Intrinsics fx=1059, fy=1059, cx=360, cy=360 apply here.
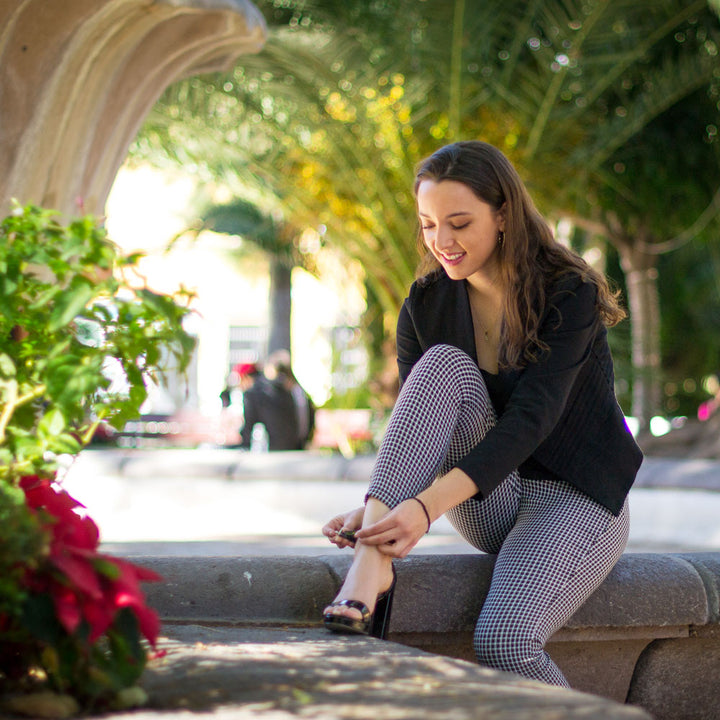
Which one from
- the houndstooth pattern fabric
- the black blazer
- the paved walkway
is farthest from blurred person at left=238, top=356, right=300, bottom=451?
the houndstooth pattern fabric

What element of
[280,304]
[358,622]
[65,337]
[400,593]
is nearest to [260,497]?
[400,593]

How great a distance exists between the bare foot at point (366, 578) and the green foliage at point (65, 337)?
529mm

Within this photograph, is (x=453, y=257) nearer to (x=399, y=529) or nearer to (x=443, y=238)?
(x=443, y=238)

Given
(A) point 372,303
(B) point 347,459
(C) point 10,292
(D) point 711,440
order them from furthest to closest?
(A) point 372,303 < (D) point 711,440 < (B) point 347,459 < (C) point 10,292

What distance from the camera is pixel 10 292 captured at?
4.76 feet

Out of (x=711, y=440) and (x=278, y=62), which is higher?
(x=278, y=62)

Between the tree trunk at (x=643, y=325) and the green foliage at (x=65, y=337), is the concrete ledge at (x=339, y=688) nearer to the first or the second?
the green foliage at (x=65, y=337)

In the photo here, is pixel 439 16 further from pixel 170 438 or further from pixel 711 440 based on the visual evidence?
pixel 170 438

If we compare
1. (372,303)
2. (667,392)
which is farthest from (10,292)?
(667,392)

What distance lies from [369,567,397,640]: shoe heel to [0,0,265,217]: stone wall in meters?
1.23

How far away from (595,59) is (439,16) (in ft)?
3.67

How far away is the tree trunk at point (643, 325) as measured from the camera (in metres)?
9.87

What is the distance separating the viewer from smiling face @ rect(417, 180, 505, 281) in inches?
87.4

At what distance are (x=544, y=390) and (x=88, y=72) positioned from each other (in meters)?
1.53
